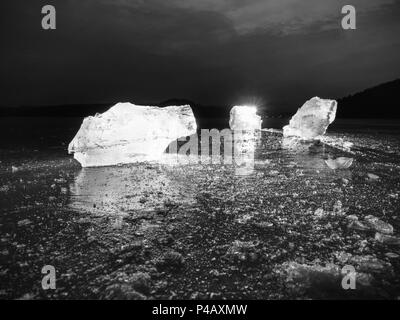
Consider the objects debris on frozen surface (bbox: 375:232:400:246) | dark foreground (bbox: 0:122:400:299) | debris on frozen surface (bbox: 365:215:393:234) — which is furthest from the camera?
debris on frozen surface (bbox: 365:215:393:234)

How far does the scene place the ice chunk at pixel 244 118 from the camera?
4078 centimetres

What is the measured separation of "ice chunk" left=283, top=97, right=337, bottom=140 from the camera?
23.7m

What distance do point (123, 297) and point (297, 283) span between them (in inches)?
98.9

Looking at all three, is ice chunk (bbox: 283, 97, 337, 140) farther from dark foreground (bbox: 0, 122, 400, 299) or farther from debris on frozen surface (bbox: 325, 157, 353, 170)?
dark foreground (bbox: 0, 122, 400, 299)

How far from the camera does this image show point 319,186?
360 inches

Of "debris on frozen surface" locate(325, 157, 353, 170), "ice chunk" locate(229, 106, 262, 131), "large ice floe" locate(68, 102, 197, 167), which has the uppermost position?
"ice chunk" locate(229, 106, 262, 131)

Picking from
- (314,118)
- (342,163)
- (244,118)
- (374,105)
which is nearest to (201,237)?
(342,163)

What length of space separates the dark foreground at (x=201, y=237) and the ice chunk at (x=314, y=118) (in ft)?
48.9

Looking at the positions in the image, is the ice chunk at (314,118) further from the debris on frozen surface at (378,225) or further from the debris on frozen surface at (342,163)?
the debris on frozen surface at (378,225)

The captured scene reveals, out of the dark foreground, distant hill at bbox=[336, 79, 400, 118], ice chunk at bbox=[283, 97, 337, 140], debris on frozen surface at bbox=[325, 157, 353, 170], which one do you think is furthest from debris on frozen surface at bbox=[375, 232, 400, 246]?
distant hill at bbox=[336, 79, 400, 118]

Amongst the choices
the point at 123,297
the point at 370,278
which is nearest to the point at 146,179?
the point at 123,297

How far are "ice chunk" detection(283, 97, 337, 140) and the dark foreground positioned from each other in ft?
48.9

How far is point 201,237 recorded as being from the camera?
5.45m
